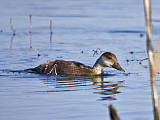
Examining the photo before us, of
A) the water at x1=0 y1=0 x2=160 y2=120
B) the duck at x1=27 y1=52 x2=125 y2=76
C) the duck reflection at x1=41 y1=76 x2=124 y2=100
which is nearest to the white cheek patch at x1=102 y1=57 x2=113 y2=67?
the duck at x1=27 y1=52 x2=125 y2=76

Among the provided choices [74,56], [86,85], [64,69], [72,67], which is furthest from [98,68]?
[74,56]

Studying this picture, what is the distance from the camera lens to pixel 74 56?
15.9 metres

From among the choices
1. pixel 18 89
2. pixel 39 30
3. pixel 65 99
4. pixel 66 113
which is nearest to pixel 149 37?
pixel 66 113

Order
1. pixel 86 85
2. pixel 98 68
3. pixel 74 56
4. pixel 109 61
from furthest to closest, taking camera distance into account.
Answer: pixel 74 56, pixel 98 68, pixel 109 61, pixel 86 85

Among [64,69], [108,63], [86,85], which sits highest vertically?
[108,63]

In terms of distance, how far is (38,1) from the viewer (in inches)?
1158

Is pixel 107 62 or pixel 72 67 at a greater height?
pixel 107 62

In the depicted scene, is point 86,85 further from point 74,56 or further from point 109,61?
point 74,56

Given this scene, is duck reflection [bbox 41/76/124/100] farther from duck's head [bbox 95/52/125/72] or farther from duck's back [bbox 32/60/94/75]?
duck's head [bbox 95/52/125/72]

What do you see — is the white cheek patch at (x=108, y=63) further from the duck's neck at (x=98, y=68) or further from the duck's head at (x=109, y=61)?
the duck's neck at (x=98, y=68)

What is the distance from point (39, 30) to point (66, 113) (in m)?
12.0

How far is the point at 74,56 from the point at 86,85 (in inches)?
174

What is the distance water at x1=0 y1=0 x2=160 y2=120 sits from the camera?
884cm

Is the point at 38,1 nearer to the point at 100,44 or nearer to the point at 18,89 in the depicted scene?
the point at 100,44
